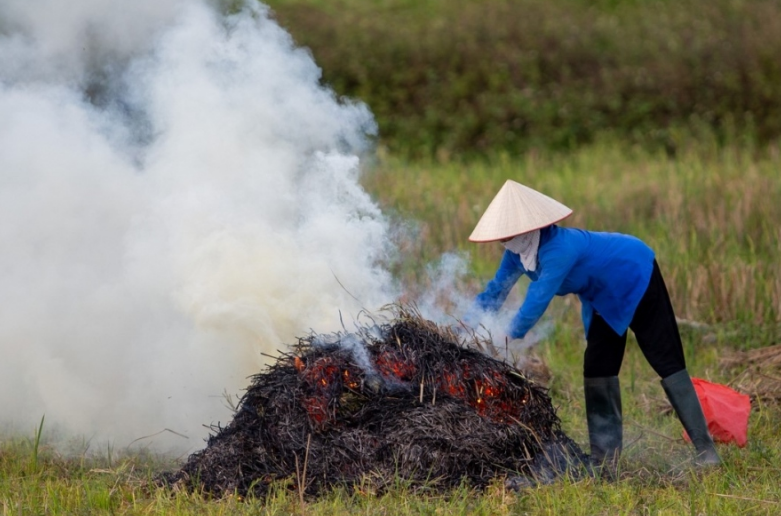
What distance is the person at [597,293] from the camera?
16.1 ft

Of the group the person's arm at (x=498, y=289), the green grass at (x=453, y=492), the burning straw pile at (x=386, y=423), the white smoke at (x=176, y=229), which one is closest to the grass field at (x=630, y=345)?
the green grass at (x=453, y=492)

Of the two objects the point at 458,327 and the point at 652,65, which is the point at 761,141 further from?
the point at 458,327

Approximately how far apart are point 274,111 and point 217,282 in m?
1.39

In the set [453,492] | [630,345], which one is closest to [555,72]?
[630,345]

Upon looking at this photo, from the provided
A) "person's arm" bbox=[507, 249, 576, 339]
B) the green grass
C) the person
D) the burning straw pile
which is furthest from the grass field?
"person's arm" bbox=[507, 249, 576, 339]

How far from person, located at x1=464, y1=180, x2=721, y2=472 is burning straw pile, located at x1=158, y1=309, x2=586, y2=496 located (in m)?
0.38

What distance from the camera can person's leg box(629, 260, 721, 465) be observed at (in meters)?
5.25

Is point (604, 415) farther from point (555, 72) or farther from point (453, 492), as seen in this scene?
point (555, 72)

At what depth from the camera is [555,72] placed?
656 inches

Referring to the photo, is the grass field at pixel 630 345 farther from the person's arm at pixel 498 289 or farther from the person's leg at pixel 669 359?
the person's arm at pixel 498 289

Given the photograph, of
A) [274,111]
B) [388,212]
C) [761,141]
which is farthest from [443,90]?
[274,111]

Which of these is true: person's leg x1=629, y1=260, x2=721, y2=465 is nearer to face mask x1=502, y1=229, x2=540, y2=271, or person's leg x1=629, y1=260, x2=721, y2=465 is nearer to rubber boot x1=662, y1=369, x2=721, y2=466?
rubber boot x1=662, y1=369, x2=721, y2=466

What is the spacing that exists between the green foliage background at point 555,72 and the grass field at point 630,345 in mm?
1321

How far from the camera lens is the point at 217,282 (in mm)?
5727
